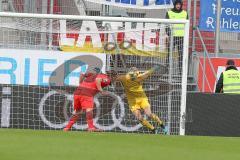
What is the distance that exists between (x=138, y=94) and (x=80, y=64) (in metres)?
1.30

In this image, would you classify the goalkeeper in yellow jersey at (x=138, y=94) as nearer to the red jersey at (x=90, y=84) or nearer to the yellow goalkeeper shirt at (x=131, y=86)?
the yellow goalkeeper shirt at (x=131, y=86)

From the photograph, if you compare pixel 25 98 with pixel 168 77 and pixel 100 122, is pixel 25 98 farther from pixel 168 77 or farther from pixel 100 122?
Result: pixel 168 77

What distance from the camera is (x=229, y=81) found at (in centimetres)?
1723

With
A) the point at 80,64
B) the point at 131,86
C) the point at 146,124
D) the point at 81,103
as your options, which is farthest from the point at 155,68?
the point at 81,103

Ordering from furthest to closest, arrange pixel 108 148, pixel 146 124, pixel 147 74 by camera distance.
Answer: pixel 147 74 < pixel 146 124 < pixel 108 148

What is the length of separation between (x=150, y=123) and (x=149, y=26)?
1.99 metres

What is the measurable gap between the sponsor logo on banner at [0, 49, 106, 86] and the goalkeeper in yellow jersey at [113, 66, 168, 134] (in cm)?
57

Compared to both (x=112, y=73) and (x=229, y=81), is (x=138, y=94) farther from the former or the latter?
(x=229, y=81)

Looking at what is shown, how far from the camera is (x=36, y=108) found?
16.0 meters

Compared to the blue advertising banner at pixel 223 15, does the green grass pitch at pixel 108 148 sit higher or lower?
lower

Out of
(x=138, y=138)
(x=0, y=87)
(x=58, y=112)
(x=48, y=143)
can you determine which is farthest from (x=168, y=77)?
(x=48, y=143)

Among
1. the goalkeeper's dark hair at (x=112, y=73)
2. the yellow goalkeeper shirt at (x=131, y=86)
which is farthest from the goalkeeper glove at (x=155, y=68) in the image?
the goalkeeper's dark hair at (x=112, y=73)

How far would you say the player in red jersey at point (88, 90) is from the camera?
1619 centimetres

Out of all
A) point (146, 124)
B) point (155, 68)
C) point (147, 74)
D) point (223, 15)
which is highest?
point (223, 15)
